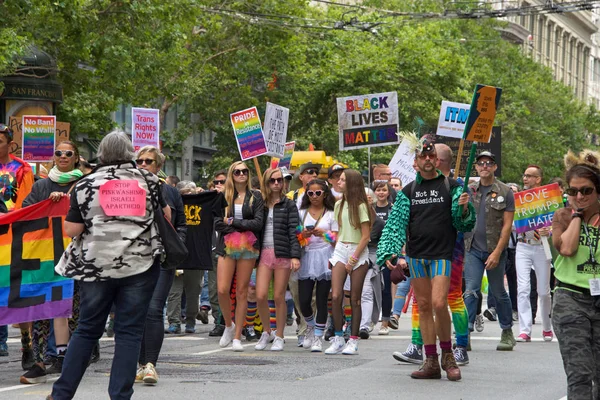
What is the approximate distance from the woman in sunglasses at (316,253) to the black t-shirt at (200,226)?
43.4 inches

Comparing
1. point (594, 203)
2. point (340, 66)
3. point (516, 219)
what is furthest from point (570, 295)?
point (340, 66)

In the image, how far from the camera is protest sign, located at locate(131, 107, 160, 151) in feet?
61.4

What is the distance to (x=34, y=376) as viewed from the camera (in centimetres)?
955

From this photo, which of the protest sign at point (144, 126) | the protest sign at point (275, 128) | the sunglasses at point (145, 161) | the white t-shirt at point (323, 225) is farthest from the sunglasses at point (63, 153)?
the protest sign at point (275, 128)

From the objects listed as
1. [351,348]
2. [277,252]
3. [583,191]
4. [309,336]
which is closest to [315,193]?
[277,252]

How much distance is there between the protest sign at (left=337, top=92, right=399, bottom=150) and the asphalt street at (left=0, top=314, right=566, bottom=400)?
627cm

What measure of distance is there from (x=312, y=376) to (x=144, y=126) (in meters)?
9.31

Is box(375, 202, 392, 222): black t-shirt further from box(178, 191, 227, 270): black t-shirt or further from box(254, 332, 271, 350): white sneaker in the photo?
box(254, 332, 271, 350): white sneaker

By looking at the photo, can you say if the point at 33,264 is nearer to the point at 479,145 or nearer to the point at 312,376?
the point at 312,376

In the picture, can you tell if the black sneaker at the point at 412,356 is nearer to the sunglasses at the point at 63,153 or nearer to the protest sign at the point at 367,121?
the sunglasses at the point at 63,153

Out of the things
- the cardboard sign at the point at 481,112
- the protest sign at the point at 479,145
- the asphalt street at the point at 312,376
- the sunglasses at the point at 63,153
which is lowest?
the asphalt street at the point at 312,376

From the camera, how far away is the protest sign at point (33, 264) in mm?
9594

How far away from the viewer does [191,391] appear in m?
9.16

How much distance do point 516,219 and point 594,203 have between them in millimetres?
6964
